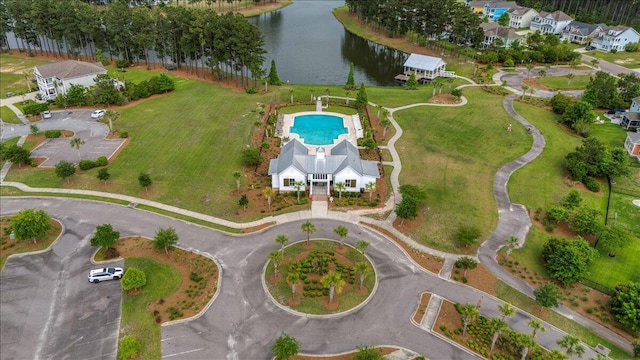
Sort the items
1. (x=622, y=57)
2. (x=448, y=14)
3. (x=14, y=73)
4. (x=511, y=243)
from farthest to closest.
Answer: (x=622, y=57), (x=448, y=14), (x=14, y=73), (x=511, y=243)

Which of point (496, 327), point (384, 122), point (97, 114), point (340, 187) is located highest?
point (384, 122)

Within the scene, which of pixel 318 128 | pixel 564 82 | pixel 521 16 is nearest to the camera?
pixel 318 128

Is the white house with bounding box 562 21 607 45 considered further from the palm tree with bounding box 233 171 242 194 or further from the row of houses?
the palm tree with bounding box 233 171 242 194

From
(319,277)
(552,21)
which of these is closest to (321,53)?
(552,21)

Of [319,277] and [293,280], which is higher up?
[293,280]

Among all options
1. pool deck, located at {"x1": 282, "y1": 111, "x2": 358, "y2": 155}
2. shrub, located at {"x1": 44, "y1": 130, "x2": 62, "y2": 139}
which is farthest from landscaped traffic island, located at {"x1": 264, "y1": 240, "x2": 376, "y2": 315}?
shrub, located at {"x1": 44, "y1": 130, "x2": 62, "y2": 139}

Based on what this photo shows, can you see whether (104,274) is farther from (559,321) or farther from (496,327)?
(559,321)

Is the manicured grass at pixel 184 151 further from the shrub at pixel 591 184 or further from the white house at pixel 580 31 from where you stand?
the white house at pixel 580 31
